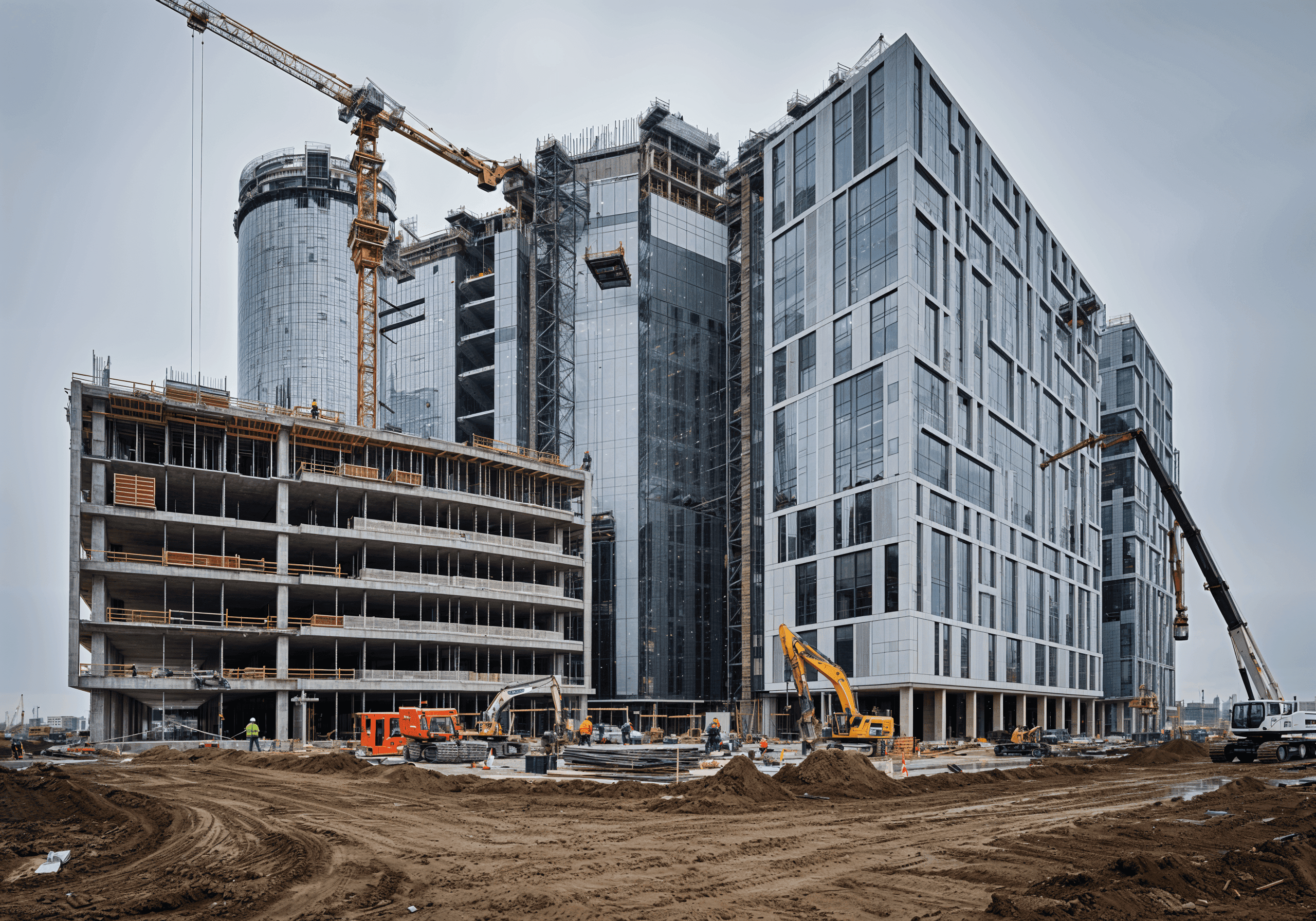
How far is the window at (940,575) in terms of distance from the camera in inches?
2416

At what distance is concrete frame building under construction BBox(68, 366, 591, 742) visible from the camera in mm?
52812

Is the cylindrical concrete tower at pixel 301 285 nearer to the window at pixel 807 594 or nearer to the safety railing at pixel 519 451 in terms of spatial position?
the safety railing at pixel 519 451

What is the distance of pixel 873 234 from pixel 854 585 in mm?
A: 22271

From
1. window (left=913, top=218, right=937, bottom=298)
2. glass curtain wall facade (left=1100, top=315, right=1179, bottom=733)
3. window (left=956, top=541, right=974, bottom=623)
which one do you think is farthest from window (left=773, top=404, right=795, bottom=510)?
glass curtain wall facade (left=1100, top=315, right=1179, bottom=733)

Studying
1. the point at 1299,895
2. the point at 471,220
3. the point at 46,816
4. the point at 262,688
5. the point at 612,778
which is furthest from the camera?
the point at 471,220

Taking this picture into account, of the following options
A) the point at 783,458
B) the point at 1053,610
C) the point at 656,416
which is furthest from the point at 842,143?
the point at 1053,610

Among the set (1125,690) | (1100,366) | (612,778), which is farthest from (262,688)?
(1100,366)

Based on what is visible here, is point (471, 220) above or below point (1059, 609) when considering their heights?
above

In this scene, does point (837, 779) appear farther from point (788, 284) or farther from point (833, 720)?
point (788, 284)

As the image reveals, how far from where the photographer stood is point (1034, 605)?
76000 mm

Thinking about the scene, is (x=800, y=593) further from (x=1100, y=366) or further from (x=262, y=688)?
(x=1100, y=366)

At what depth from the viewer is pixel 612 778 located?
31406 millimetres

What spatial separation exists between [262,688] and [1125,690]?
85.6 m

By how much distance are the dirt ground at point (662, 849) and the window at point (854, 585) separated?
32585 mm
